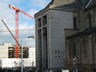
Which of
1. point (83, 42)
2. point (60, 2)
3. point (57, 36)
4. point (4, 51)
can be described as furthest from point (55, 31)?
point (4, 51)

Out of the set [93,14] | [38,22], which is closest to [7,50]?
[38,22]

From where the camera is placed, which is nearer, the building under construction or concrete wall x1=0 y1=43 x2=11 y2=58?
the building under construction

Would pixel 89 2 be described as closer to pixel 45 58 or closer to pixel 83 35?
pixel 83 35

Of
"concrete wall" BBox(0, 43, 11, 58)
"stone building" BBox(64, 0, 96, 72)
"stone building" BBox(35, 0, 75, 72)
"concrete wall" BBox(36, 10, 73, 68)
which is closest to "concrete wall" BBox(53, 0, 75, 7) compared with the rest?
"stone building" BBox(35, 0, 75, 72)

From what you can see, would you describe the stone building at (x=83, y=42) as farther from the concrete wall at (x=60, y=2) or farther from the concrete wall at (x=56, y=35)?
the concrete wall at (x=60, y=2)

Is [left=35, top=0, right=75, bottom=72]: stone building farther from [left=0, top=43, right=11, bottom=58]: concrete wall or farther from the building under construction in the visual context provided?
[left=0, top=43, right=11, bottom=58]: concrete wall

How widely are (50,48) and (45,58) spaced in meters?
5.39

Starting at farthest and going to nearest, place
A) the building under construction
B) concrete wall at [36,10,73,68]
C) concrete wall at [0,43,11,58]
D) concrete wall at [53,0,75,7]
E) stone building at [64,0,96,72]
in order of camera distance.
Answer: concrete wall at [0,43,11,58]
concrete wall at [53,0,75,7]
concrete wall at [36,10,73,68]
the building under construction
stone building at [64,0,96,72]

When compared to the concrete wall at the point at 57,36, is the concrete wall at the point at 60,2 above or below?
above

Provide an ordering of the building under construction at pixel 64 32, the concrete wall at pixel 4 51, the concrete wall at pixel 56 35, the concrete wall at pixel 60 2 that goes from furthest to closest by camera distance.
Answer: the concrete wall at pixel 4 51 < the concrete wall at pixel 60 2 < the concrete wall at pixel 56 35 < the building under construction at pixel 64 32

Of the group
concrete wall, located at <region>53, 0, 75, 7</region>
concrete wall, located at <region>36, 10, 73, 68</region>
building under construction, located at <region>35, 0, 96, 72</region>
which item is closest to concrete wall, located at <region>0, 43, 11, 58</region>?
building under construction, located at <region>35, 0, 96, 72</region>

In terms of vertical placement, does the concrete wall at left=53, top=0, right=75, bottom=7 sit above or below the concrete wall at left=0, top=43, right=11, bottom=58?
above

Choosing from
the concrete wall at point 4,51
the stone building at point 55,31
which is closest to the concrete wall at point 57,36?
the stone building at point 55,31

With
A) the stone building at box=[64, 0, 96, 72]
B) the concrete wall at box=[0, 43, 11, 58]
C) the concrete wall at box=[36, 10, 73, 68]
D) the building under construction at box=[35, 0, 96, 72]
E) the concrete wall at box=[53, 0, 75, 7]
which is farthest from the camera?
the concrete wall at box=[0, 43, 11, 58]
